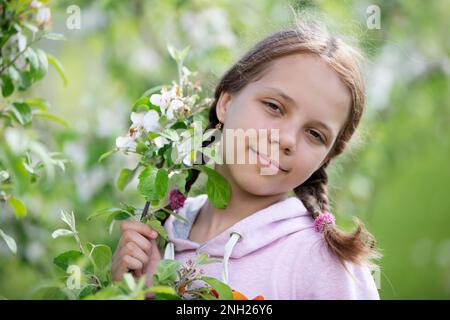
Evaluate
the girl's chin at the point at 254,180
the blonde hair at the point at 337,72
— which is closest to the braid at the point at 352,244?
the blonde hair at the point at 337,72

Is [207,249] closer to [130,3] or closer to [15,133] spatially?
[15,133]

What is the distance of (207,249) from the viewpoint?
4.14ft

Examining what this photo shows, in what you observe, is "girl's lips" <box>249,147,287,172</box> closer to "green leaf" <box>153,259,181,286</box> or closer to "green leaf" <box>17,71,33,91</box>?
"green leaf" <box>153,259,181,286</box>

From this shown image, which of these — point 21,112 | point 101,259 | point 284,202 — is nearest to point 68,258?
point 101,259

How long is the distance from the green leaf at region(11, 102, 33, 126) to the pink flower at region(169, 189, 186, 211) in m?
0.27

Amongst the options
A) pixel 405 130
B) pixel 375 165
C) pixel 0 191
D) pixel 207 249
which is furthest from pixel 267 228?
pixel 405 130

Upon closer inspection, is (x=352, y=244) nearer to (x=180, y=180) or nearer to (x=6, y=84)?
(x=180, y=180)

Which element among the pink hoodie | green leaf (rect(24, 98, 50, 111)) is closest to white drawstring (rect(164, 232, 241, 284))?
the pink hoodie

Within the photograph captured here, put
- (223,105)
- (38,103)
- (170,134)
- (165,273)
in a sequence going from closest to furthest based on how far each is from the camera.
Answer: (165,273), (170,134), (38,103), (223,105)

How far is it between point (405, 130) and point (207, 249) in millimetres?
2420

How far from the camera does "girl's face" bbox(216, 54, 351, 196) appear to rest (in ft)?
3.92

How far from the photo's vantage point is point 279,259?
3.90 ft

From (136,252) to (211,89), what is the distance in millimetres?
→ 500

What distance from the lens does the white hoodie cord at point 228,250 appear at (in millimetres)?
1162
